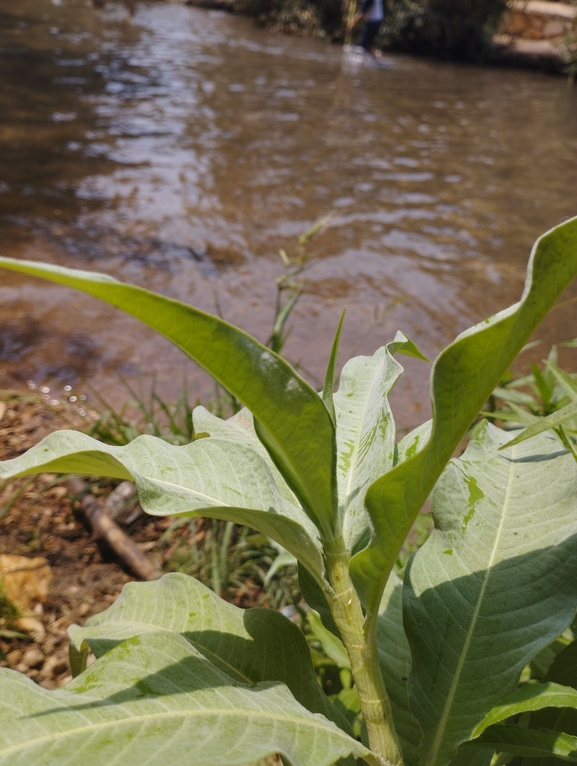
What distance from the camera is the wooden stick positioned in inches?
79.5

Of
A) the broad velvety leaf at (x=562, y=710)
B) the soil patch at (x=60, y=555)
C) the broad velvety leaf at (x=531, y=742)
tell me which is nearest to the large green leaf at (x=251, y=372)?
the broad velvety leaf at (x=531, y=742)

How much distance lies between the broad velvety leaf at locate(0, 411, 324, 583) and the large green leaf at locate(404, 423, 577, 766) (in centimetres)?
19

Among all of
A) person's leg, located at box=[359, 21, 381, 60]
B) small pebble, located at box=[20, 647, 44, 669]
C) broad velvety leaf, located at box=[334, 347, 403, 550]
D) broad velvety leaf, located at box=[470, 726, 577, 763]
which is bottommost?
small pebble, located at box=[20, 647, 44, 669]

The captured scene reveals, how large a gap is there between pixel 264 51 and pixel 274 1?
5.30 meters

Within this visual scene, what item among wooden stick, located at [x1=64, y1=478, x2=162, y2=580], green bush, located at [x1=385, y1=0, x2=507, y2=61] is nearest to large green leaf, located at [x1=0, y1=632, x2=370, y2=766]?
wooden stick, located at [x1=64, y1=478, x2=162, y2=580]

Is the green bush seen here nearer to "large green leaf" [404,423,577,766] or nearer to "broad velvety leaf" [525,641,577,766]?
"large green leaf" [404,423,577,766]

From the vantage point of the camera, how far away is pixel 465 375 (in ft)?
1.59

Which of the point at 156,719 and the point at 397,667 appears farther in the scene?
the point at 397,667

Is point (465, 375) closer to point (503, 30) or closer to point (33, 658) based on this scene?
point (33, 658)

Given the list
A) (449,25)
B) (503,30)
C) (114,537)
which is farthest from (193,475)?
(503,30)

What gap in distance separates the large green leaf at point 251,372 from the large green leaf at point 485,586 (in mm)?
251

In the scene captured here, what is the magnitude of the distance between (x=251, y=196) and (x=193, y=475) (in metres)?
5.73

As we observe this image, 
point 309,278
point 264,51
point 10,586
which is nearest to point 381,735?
point 10,586

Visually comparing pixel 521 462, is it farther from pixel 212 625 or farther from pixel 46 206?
pixel 46 206
